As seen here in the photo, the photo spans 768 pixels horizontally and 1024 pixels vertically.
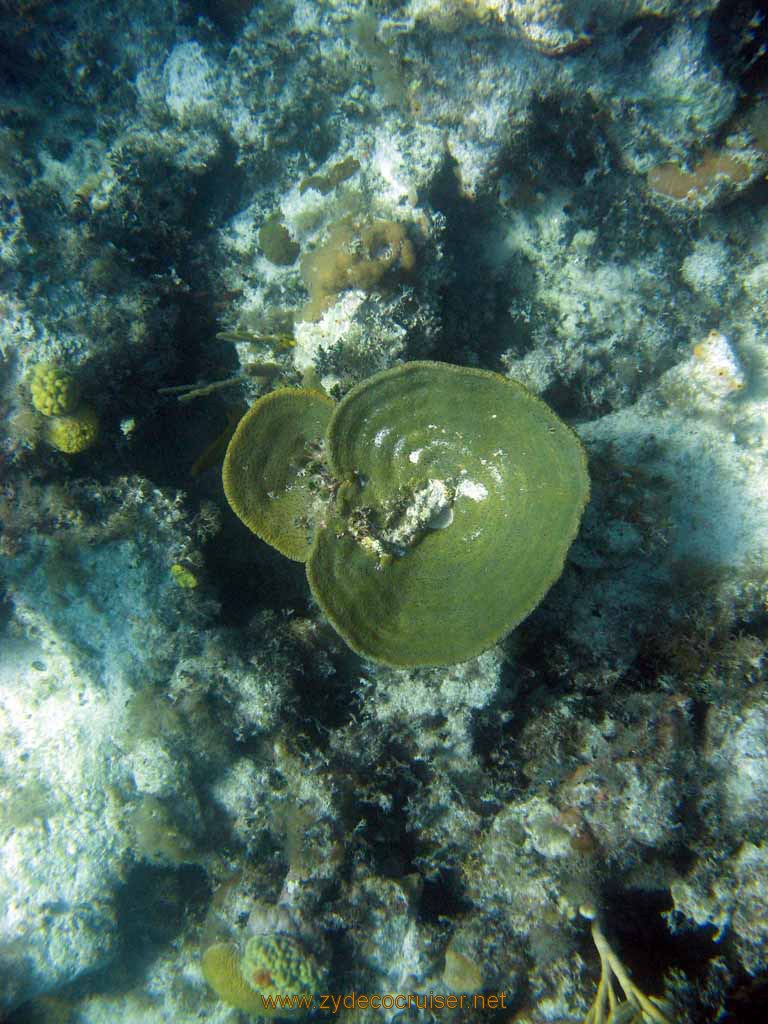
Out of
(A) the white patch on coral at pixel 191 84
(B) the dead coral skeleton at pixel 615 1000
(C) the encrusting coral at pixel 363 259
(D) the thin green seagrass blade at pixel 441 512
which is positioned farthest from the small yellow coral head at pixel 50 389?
(B) the dead coral skeleton at pixel 615 1000

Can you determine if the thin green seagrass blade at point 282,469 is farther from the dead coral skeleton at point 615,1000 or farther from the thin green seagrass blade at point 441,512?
the dead coral skeleton at point 615,1000

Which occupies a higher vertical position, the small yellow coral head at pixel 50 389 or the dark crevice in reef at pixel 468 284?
the dark crevice in reef at pixel 468 284

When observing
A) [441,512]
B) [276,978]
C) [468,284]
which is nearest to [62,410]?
[441,512]

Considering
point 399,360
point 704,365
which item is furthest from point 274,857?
point 704,365

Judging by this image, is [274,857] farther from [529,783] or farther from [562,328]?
[562,328]

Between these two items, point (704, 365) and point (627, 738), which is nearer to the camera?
point (627, 738)

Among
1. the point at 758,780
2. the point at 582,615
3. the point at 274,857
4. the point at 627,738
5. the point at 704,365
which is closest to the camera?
the point at 758,780
